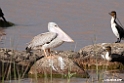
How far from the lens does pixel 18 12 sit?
68.6 ft

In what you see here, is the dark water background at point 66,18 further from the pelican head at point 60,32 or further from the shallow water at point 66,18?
the pelican head at point 60,32

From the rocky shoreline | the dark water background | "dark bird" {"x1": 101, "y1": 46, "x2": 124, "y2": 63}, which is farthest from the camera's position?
the dark water background

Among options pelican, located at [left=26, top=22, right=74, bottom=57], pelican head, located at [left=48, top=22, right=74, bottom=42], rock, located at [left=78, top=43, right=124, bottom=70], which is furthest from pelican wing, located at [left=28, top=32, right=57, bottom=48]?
rock, located at [left=78, top=43, right=124, bottom=70]

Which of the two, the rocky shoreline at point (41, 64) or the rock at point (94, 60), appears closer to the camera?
the rocky shoreline at point (41, 64)

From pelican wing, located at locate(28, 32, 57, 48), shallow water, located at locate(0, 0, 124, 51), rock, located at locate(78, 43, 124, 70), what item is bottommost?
rock, located at locate(78, 43, 124, 70)

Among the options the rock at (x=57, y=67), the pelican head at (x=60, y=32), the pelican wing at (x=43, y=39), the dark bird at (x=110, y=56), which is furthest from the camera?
the dark bird at (x=110, y=56)

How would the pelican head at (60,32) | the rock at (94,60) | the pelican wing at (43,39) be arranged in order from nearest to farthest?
the pelican head at (60,32) → the pelican wing at (43,39) → the rock at (94,60)

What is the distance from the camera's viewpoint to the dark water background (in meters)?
15.8

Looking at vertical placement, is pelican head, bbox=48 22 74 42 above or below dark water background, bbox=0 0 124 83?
below

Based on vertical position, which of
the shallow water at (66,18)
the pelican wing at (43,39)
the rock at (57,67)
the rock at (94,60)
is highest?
the shallow water at (66,18)

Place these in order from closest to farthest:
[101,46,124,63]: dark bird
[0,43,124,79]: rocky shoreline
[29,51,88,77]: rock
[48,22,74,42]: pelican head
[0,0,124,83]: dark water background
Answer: [0,43,124,79]: rocky shoreline, [29,51,88,77]: rock, [48,22,74,42]: pelican head, [101,46,124,63]: dark bird, [0,0,124,83]: dark water background

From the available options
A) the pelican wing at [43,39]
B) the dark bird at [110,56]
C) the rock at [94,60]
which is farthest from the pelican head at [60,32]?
the dark bird at [110,56]

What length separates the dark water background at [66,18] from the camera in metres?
15.8

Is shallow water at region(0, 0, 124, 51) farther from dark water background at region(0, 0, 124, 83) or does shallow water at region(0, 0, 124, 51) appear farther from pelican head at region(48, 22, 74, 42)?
pelican head at region(48, 22, 74, 42)
